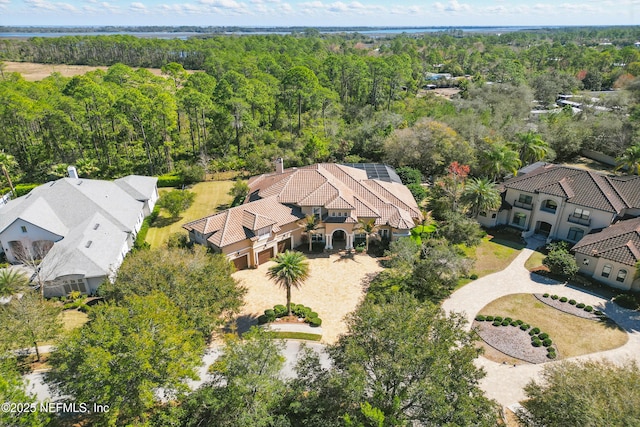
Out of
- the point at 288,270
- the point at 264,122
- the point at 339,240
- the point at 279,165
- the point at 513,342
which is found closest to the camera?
the point at 513,342

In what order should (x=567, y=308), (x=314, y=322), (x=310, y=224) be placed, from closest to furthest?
(x=314, y=322) → (x=567, y=308) → (x=310, y=224)

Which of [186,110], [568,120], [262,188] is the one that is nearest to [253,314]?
[262,188]

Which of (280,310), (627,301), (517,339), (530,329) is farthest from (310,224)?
(627,301)

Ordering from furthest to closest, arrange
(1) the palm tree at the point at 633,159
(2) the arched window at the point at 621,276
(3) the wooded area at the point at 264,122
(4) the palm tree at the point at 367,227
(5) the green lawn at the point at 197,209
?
(3) the wooded area at the point at 264,122, (1) the palm tree at the point at 633,159, (5) the green lawn at the point at 197,209, (4) the palm tree at the point at 367,227, (2) the arched window at the point at 621,276

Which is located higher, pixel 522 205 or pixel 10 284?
pixel 522 205

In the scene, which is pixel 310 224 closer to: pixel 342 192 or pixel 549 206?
pixel 342 192

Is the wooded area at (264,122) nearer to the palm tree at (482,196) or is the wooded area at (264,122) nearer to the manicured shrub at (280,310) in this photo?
the palm tree at (482,196)

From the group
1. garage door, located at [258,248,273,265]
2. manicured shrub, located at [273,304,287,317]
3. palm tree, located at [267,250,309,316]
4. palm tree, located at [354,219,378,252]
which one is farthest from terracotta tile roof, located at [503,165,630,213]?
manicured shrub, located at [273,304,287,317]

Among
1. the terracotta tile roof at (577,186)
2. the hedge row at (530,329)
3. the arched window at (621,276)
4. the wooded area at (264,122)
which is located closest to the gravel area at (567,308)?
the hedge row at (530,329)
